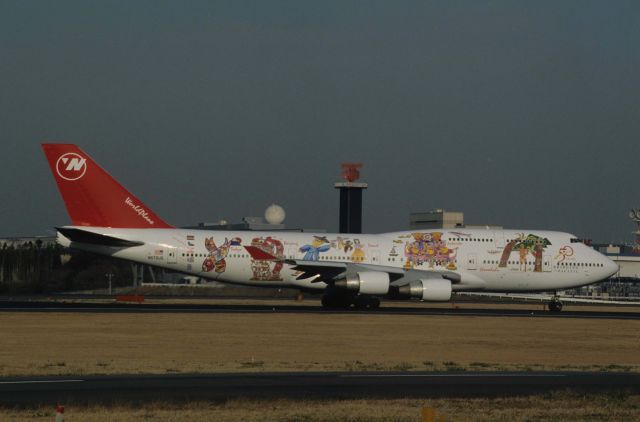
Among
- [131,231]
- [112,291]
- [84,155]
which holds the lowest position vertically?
[112,291]

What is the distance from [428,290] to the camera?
46750 mm

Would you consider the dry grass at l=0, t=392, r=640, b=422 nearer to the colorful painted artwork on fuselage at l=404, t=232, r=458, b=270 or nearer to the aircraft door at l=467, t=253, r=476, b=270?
the colorful painted artwork on fuselage at l=404, t=232, r=458, b=270

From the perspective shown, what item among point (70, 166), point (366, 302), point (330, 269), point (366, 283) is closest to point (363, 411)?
point (366, 283)

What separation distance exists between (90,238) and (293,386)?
28.9 m

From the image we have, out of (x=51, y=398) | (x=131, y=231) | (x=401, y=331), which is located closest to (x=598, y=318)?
(x=401, y=331)

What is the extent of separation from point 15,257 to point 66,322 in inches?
1713

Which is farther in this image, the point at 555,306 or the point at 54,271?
the point at 54,271

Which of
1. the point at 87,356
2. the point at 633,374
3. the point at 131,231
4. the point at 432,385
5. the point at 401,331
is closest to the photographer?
the point at 432,385

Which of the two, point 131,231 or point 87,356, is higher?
point 131,231

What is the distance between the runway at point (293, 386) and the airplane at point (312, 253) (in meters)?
25.0

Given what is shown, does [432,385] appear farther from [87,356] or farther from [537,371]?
[87,356]

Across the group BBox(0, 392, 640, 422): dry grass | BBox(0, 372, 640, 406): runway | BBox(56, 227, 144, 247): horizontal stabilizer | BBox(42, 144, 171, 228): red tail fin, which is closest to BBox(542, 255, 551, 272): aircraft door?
BBox(42, 144, 171, 228): red tail fin

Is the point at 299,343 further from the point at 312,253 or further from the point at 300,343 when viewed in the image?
the point at 312,253

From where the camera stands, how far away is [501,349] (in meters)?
30.0
